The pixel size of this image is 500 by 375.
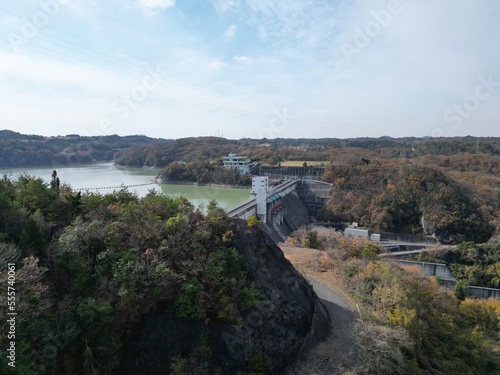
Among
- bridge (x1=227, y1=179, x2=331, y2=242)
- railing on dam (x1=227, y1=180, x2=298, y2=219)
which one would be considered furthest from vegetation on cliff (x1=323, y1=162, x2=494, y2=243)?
Answer: railing on dam (x1=227, y1=180, x2=298, y2=219)

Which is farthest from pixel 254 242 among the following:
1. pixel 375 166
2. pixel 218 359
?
pixel 375 166

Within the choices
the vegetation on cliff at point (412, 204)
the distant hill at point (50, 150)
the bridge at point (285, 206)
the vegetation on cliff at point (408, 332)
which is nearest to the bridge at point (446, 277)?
the vegetation on cliff at point (408, 332)

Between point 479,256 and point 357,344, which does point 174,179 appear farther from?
point 357,344

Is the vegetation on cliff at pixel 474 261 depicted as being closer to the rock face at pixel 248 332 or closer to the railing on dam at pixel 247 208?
the railing on dam at pixel 247 208

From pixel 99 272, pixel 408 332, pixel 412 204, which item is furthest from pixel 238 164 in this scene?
pixel 99 272

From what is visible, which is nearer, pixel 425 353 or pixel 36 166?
pixel 425 353
